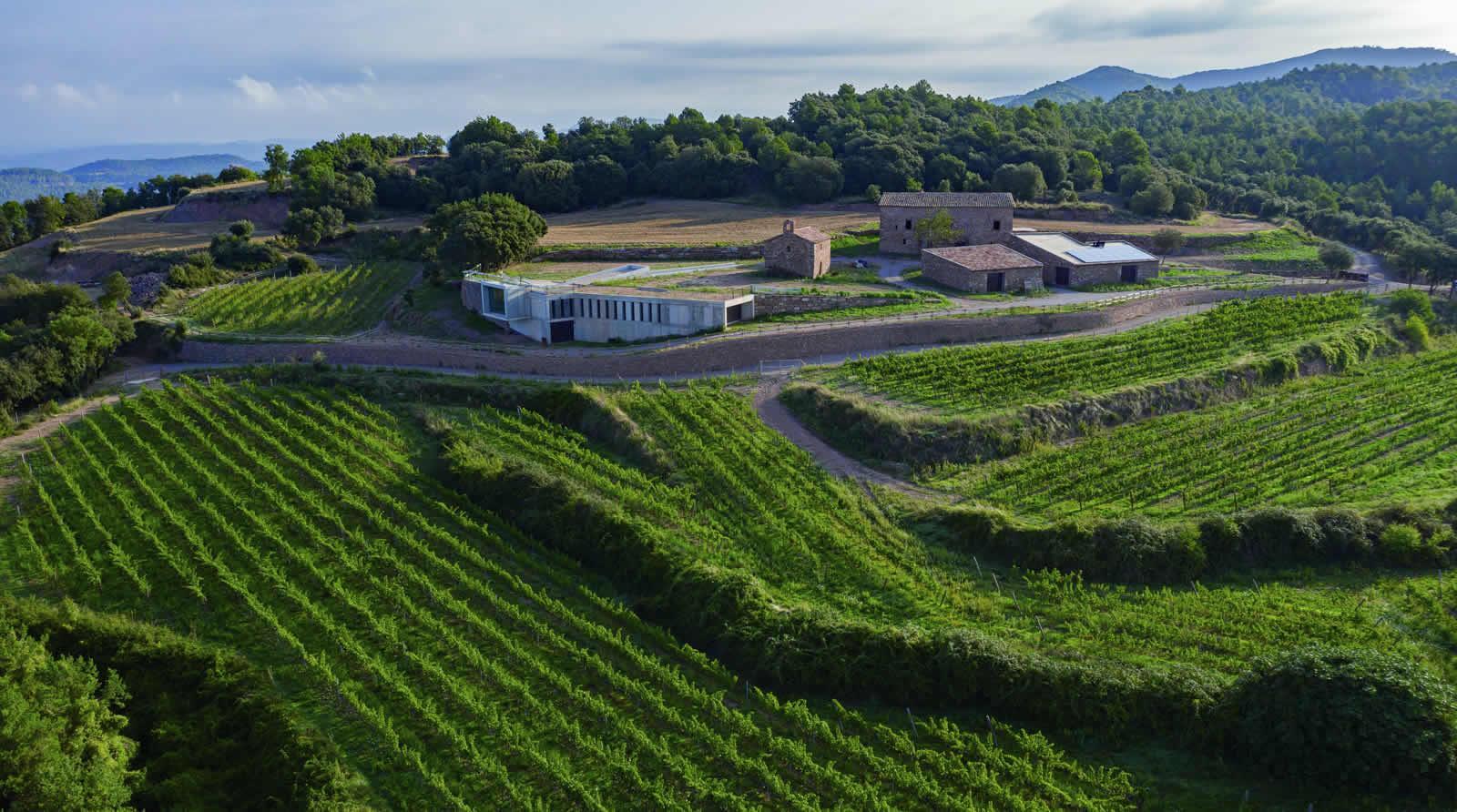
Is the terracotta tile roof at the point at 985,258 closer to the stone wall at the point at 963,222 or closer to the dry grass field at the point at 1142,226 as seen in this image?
the stone wall at the point at 963,222

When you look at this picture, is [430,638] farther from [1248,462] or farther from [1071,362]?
[1071,362]

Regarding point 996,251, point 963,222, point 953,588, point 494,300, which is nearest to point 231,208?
point 494,300

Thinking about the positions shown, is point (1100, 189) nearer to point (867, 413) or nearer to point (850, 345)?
point (850, 345)

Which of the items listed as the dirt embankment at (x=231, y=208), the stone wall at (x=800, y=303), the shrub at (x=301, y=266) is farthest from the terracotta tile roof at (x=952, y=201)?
the dirt embankment at (x=231, y=208)

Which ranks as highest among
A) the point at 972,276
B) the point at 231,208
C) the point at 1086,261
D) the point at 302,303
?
the point at 231,208

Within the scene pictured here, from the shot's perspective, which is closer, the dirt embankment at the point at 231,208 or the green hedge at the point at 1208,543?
the green hedge at the point at 1208,543

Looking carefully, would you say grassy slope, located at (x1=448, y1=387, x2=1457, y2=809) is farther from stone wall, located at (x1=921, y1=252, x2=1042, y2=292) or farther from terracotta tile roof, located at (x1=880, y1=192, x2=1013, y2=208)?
terracotta tile roof, located at (x1=880, y1=192, x2=1013, y2=208)

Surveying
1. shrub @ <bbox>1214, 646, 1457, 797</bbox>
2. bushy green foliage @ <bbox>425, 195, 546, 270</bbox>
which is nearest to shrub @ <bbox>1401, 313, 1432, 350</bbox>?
shrub @ <bbox>1214, 646, 1457, 797</bbox>
